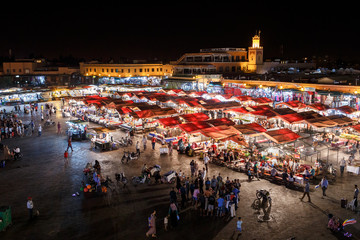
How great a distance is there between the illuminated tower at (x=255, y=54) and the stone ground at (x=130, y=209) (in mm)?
45483

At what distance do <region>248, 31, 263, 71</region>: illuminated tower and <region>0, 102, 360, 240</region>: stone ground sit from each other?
45.5 meters

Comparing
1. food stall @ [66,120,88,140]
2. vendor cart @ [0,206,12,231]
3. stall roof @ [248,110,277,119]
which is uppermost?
stall roof @ [248,110,277,119]

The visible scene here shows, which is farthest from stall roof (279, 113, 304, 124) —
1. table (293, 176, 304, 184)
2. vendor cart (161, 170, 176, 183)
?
vendor cart (161, 170, 176, 183)

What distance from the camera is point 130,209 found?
11.1m

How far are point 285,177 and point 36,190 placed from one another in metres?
10.3

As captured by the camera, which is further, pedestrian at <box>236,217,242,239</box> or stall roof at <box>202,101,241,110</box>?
stall roof at <box>202,101,241,110</box>

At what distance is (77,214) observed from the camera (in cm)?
1080

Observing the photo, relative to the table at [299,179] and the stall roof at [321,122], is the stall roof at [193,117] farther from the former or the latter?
the table at [299,179]

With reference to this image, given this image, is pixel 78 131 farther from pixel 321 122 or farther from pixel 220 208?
pixel 321 122

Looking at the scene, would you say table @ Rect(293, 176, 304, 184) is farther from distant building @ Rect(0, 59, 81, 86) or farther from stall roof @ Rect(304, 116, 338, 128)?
distant building @ Rect(0, 59, 81, 86)

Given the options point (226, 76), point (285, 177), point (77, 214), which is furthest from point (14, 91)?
point (285, 177)

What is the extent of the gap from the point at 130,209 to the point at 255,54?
50979 mm

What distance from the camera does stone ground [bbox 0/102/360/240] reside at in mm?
9633

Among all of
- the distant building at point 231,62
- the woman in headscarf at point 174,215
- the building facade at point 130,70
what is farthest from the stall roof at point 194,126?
the building facade at point 130,70
